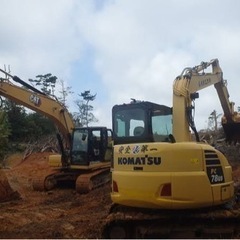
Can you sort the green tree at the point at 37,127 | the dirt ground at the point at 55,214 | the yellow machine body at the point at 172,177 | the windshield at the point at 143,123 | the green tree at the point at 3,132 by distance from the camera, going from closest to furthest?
the yellow machine body at the point at 172,177 < the dirt ground at the point at 55,214 < the windshield at the point at 143,123 < the green tree at the point at 3,132 < the green tree at the point at 37,127

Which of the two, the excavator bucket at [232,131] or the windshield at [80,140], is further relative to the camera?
the windshield at [80,140]

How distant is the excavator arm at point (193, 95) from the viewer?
7.45 m

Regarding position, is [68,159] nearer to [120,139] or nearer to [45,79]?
[120,139]

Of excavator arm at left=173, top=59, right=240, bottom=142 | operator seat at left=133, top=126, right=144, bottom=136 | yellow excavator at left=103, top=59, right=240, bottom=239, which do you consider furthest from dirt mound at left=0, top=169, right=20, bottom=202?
excavator arm at left=173, top=59, right=240, bottom=142

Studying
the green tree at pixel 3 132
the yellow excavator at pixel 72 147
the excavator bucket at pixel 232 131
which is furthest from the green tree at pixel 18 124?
the excavator bucket at pixel 232 131

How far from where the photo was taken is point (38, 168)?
2178 centimetres

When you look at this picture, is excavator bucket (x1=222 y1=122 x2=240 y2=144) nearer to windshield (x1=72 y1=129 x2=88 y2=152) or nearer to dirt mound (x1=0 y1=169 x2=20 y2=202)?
windshield (x1=72 y1=129 x2=88 y2=152)

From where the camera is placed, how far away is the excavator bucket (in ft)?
40.6

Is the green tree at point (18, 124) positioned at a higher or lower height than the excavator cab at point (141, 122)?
higher

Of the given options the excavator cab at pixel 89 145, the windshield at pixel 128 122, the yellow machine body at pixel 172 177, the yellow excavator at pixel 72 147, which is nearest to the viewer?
the yellow machine body at pixel 172 177

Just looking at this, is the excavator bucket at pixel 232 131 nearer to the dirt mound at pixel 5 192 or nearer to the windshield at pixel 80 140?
the windshield at pixel 80 140

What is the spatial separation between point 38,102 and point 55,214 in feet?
17.6

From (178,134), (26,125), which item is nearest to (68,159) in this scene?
(178,134)

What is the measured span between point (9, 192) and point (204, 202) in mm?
7164
